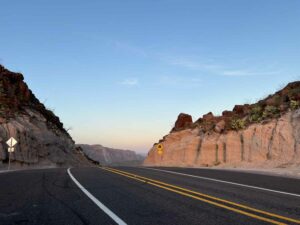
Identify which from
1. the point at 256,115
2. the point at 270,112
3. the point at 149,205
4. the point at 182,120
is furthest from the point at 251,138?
the point at 149,205

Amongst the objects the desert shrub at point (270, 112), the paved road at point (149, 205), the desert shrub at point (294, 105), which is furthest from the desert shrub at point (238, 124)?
the paved road at point (149, 205)

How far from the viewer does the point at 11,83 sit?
54250mm

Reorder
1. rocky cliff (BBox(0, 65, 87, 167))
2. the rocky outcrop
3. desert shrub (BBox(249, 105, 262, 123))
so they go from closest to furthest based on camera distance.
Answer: desert shrub (BBox(249, 105, 262, 123)), rocky cliff (BBox(0, 65, 87, 167)), the rocky outcrop

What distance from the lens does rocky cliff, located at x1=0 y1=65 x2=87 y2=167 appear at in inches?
1592

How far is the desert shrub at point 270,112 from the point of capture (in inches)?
1209

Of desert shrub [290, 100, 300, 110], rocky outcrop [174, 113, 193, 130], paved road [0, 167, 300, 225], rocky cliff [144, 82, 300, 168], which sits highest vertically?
rocky outcrop [174, 113, 193, 130]

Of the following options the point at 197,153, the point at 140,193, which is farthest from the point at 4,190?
the point at 197,153

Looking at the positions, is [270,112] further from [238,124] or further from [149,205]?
[149,205]

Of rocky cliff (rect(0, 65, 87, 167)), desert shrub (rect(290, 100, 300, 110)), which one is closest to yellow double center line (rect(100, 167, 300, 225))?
desert shrub (rect(290, 100, 300, 110))

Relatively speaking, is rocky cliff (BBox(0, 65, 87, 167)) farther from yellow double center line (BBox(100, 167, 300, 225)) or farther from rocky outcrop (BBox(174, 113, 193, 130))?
yellow double center line (BBox(100, 167, 300, 225))

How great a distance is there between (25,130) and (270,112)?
2654 cm

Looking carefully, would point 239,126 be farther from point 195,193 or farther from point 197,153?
point 195,193

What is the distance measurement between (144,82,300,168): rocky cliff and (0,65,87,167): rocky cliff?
14.9m

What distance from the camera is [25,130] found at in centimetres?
4400
